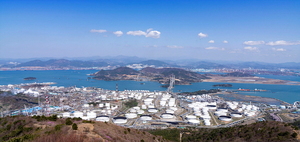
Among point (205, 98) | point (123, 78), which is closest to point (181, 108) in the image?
point (205, 98)

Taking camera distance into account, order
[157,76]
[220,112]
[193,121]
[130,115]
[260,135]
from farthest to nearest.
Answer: [157,76], [220,112], [130,115], [193,121], [260,135]

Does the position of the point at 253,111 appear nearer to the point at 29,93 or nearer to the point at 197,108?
the point at 197,108

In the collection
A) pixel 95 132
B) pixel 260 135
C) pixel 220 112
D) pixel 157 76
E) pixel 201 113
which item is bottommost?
pixel 201 113

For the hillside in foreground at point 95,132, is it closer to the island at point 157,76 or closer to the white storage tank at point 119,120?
the white storage tank at point 119,120

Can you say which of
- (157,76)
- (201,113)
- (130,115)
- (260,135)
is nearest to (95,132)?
(260,135)

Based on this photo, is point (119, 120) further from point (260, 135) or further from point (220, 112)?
point (260, 135)

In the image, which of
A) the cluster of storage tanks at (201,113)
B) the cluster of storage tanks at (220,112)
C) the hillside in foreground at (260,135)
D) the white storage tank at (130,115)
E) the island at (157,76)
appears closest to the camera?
the hillside in foreground at (260,135)

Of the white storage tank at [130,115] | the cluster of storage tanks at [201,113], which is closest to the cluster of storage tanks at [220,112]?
the cluster of storage tanks at [201,113]

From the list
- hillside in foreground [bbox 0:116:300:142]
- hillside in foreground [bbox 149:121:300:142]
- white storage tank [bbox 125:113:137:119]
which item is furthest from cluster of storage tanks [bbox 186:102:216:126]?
hillside in foreground [bbox 149:121:300:142]

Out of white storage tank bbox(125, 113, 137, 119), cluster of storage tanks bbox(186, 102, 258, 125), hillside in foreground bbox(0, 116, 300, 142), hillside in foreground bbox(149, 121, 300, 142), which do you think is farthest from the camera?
white storage tank bbox(125, 113, 137, 119)

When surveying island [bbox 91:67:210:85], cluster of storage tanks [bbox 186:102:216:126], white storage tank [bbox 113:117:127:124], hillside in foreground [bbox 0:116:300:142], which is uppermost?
hillside in foreground [bbox 0:116:300:142]

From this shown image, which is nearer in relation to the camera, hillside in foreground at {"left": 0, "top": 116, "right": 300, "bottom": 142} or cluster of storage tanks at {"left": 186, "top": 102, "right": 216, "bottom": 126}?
hillside in foreground at {"left": 0, "top": 116, "right": 300, "bottom": 142}

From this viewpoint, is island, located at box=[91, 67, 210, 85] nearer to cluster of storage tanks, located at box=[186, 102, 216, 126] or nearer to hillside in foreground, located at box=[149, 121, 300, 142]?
cluster of storage tanks, located at box=[186, 102, 216, 126]
